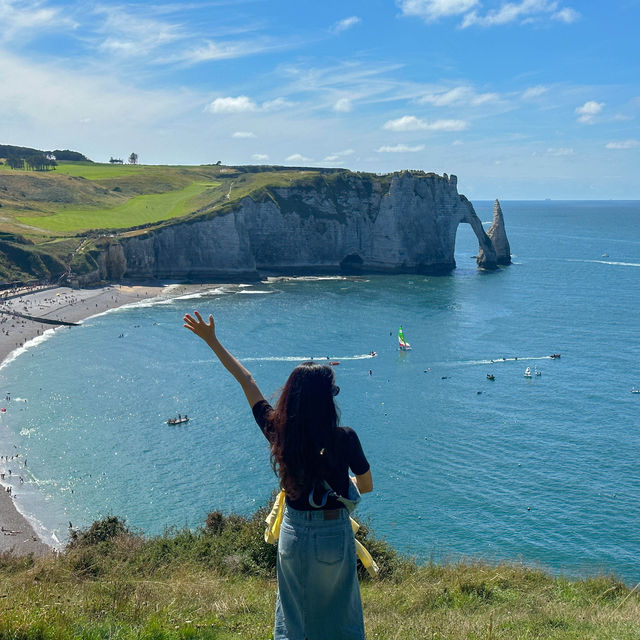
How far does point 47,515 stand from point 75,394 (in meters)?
20.5

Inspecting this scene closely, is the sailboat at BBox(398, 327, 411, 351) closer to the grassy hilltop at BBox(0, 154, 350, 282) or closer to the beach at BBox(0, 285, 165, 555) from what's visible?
the beach at BBox(0, 285, 165, 555)

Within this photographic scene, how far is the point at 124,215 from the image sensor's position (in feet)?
425

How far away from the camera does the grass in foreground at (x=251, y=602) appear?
7.88m

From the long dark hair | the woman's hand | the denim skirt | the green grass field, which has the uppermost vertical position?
the green grass field

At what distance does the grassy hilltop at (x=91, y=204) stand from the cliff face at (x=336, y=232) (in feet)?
12.9

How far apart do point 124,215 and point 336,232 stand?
1696 inches

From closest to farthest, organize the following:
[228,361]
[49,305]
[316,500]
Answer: [316,500]
[228,361]
[49,305]

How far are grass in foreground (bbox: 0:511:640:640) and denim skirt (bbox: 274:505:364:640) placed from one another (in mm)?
3247

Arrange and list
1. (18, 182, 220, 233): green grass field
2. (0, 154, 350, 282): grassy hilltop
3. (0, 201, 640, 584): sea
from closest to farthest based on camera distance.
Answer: (0, 201, 640, 584): sea, (0, 154, 350, 282): grassy hilltop, (18, 182, 220, 233): green grass field

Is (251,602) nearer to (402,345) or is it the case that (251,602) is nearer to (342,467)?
(342,467)

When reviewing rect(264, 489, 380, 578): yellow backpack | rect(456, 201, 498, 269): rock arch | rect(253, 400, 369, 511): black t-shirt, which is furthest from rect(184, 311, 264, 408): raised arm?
rect(456, 201, 498, 269): rock arch

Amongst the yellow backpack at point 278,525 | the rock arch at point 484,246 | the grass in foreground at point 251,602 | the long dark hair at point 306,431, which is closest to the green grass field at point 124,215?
the rock arch at point 484,246

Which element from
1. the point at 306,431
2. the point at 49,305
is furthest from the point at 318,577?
the point at 49,305

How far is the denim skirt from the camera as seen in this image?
4691mm
